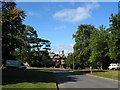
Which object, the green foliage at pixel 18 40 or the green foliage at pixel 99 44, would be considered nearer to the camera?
the green foliage at pixel 18 40

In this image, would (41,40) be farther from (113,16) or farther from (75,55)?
(113,16)

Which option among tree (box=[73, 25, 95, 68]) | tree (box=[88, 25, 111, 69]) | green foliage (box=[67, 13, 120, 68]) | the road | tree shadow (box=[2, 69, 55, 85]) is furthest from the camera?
tree (box=[73, 25, 95, 68])

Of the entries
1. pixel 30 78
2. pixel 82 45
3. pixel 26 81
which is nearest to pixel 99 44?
pixel 82 45

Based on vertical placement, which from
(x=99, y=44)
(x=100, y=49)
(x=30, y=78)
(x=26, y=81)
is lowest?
(x=30, y=78)

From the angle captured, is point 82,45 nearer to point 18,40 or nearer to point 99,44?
point 99,44

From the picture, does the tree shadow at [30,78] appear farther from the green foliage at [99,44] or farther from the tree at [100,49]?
the tree at [100,49]

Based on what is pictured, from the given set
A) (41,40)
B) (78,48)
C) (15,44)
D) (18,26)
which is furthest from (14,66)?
(41,40)

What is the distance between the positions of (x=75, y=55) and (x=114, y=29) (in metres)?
36.1

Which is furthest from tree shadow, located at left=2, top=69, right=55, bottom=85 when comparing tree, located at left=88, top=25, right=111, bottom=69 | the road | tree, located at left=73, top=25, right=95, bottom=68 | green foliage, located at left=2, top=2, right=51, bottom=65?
tree, located at left=73, top=25, right=95, bottom=68

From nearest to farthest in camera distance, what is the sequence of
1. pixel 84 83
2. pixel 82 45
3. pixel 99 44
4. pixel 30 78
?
pixel 84 83 → pixel 30 78 → pixel 99 44 → pixel 82 45

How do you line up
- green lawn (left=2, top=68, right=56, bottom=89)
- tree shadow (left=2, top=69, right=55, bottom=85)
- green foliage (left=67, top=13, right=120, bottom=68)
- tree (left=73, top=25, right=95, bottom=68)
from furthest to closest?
tree (left=73, top=25, right=95, bottom=68), green foliage (left=67, top=13, right=120, bottom=68), tree shadow (left=2, top=69, right=55, bottom=85), green lawn (left=2, top=68, right=56, bottom=89)

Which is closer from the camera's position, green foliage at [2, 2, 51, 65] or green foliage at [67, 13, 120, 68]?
green foliage at [2, 2, 51, 65]

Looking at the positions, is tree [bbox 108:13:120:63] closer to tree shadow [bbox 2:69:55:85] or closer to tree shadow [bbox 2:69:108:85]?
tree shadow [bbox 2:69:108:85]

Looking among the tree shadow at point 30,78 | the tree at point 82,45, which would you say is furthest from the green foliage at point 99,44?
the tree shadow at point 30,78
